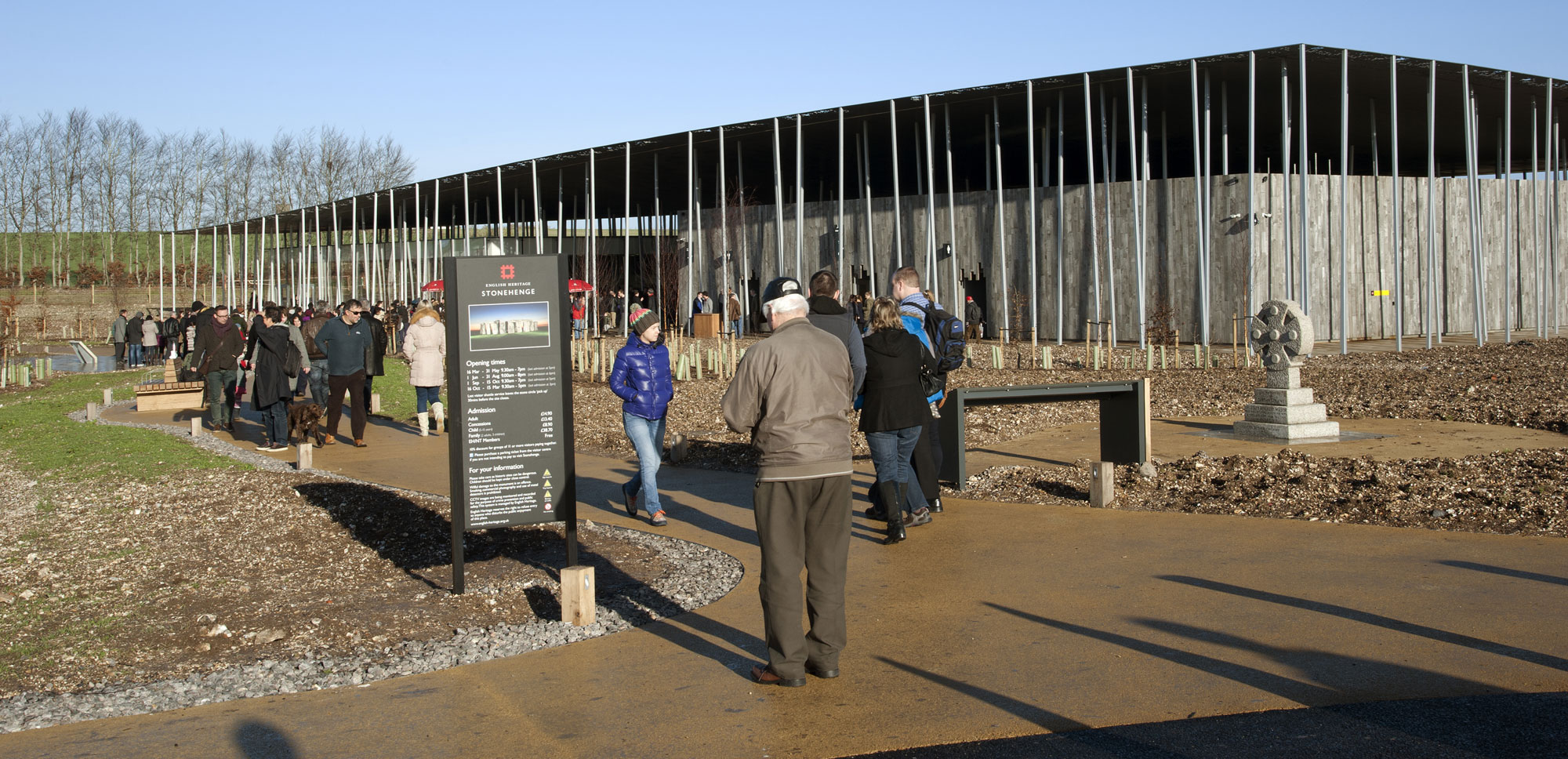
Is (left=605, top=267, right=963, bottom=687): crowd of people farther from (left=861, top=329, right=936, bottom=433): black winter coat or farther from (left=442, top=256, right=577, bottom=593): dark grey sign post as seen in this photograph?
(left=861, top=329, right=936, bottom=433): black winter coat

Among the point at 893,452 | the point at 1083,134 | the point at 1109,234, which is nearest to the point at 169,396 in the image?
the point at 893,452

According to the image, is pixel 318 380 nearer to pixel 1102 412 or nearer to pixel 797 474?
pixel 1102 412

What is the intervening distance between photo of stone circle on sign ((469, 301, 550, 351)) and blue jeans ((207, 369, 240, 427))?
1069cm

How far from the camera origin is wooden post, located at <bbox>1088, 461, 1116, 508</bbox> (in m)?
9.17

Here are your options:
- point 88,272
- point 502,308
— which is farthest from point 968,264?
point 88,272

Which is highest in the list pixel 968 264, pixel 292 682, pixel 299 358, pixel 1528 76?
pixel 1528 76

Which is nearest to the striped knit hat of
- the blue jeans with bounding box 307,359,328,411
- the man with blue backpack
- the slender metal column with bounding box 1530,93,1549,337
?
the man with blue backpack

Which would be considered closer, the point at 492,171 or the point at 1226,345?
the point at 1226,345

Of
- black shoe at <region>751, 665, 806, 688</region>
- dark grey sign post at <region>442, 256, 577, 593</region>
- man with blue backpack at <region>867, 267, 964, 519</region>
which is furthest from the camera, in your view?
man with blue backpack at <region>867, 267, 964, 519</region>

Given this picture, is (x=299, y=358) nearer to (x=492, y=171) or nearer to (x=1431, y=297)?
(x=1431, y=297)

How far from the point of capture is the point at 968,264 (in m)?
32.8

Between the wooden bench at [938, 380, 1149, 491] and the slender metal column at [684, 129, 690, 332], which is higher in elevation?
the slender metal column at [684, 129, 690, 332]

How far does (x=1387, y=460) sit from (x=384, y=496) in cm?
885

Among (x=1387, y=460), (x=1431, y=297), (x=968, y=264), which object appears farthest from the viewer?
(x=968, y=264)
